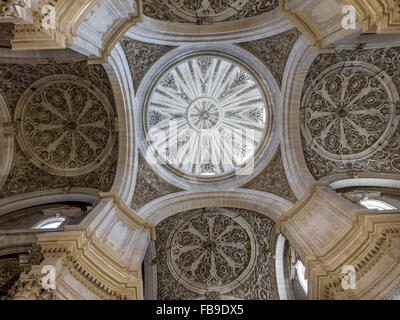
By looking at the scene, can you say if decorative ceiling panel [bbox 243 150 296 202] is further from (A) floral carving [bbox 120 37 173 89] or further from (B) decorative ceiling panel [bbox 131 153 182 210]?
(A) floral carving [bbox 120 37 173 89]

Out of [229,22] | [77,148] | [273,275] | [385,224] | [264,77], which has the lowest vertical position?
[273,275]

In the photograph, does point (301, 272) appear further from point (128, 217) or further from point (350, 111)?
point (128, 217)

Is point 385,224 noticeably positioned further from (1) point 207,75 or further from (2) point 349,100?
(1) point 207,75

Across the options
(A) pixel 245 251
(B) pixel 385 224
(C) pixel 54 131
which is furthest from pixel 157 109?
(B) pixel 385 224

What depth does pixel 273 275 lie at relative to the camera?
1218 centimetres

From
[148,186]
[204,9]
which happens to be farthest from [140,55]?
[148,186]

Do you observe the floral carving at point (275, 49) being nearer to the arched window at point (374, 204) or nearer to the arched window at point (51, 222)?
the arched window at point (374, 204)

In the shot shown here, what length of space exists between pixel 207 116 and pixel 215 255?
26.8ft

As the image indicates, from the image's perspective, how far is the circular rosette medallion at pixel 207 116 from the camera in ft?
50.5

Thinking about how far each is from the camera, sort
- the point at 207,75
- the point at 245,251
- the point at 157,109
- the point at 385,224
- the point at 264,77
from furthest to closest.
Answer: the point at 207,75, the point at 157,109, the point at 245,251, the point at 264,77, the point at 385,224

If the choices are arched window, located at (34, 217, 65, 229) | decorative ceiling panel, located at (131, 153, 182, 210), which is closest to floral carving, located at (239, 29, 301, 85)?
decorative ceiling panel, located at (131, 153, 182, 210)

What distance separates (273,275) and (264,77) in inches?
337

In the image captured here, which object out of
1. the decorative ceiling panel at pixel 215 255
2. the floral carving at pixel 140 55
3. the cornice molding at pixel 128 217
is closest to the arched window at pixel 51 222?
the cornice molding at pixel 128 217
